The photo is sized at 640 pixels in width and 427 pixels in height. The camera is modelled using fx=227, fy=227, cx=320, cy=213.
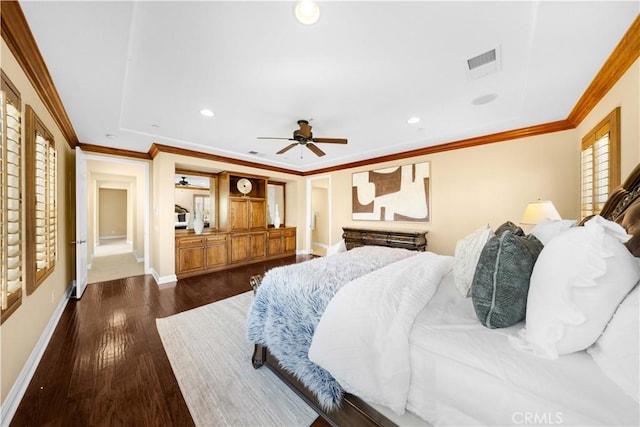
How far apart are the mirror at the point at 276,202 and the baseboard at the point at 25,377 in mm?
4454

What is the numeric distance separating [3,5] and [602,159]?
486cm

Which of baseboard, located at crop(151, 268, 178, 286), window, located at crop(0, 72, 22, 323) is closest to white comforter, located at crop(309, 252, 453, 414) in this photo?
window, located at crop(0, 72, 22, 323)

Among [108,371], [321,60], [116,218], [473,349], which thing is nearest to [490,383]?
[473,349]

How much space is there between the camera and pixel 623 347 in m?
0.74

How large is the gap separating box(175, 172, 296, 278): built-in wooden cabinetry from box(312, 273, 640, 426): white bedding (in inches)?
163

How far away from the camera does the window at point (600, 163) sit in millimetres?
2055

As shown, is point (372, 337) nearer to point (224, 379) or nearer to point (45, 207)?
point (224, 379)

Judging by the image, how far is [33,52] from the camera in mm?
1663

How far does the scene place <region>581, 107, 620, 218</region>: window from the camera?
2055 mm

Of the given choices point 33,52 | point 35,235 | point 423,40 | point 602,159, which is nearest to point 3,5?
point 33,52

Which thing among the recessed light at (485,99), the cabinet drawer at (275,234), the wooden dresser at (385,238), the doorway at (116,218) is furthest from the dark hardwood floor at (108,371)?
the recessed light at (485,99)

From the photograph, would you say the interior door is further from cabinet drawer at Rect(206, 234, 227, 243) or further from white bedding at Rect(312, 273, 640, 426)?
white bedding at Rect(312, 273, 640, 426)

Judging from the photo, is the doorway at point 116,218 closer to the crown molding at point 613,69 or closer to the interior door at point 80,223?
the interior door at point 80,223

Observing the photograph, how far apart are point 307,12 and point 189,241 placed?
14.1ft
